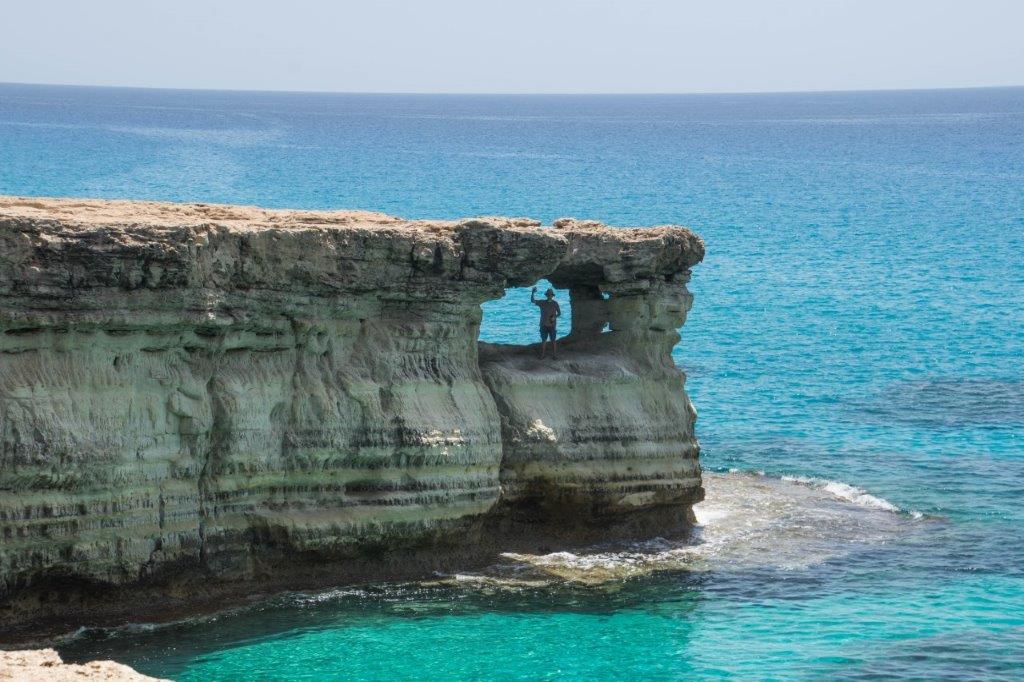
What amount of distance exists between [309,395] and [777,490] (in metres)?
10.9

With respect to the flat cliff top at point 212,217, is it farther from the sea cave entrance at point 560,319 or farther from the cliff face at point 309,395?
the sea cave entrance at point 560,319

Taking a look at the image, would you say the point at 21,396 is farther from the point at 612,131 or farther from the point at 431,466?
the point at 612,131

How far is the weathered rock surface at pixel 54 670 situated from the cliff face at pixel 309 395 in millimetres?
2001

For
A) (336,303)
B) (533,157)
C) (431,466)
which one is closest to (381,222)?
(336,303)

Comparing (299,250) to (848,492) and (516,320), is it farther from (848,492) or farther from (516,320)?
(516,320)

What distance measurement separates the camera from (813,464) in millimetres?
32188

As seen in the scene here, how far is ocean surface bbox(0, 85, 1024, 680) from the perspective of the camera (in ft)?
69.8

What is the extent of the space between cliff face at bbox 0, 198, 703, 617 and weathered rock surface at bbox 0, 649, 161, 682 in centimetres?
200

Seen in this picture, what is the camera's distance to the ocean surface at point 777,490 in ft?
69.8

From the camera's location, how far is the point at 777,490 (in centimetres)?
2989

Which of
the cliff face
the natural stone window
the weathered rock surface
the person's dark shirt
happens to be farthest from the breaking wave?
the natural stone window

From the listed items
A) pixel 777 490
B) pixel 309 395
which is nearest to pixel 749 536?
pixel 777 490

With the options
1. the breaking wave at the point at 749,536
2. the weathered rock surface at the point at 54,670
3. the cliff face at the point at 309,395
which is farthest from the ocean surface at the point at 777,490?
the weathered rock surface at the point at 54,670

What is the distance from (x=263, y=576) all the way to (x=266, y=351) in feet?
10.6
